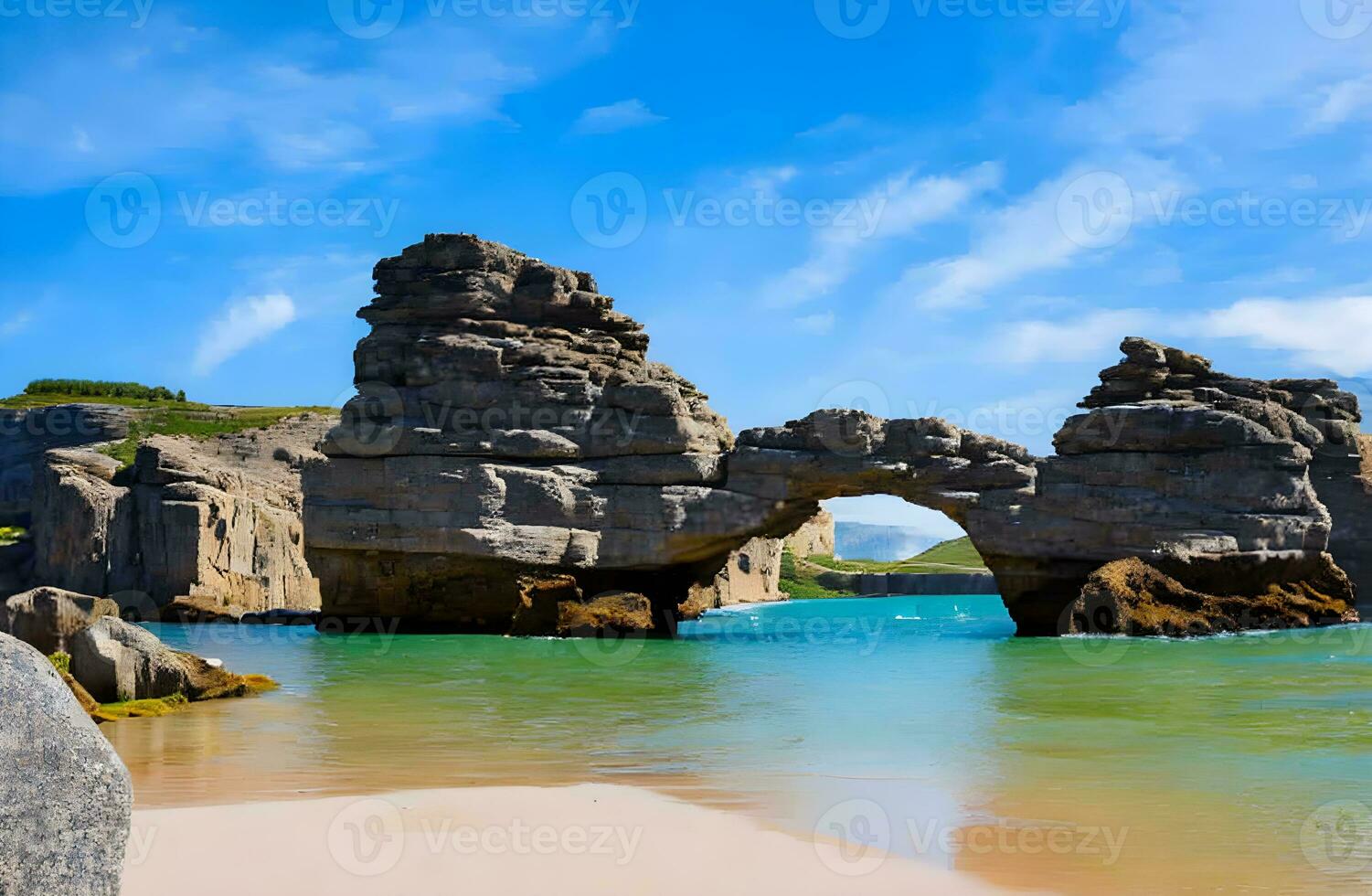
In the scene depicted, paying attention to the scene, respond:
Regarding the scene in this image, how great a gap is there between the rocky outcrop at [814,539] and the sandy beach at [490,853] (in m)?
100

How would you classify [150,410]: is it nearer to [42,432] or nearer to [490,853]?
[42,432]

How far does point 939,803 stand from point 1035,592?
83.8 feet

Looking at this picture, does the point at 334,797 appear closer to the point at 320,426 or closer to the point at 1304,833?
the point at 1304,833

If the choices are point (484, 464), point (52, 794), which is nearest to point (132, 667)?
point (52, 794)

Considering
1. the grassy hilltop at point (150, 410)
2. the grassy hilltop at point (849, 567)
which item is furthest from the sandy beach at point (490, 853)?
the grassy hilltop at point (849, 567)

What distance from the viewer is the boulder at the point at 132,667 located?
15.8 metres

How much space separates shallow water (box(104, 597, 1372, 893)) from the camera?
8031mm

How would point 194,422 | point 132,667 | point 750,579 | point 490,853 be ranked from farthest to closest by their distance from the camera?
point 194,422, point 750,579, point 132,667, point 490,853

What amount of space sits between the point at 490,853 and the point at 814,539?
110 m

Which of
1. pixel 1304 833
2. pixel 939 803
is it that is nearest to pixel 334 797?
pixel 939 803

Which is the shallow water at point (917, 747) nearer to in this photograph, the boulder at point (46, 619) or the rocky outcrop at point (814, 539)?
the boulder at point (46, 619)

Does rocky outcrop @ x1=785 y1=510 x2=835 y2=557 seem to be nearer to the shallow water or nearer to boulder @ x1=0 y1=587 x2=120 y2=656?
the shallow water

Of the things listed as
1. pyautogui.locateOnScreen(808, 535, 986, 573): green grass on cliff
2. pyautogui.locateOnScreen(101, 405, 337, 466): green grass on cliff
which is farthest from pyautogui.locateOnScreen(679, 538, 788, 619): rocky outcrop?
pyautogui.locateOnScreen(101, 405, 337, 466): green grass on cliff

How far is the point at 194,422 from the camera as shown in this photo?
81.1 metres
